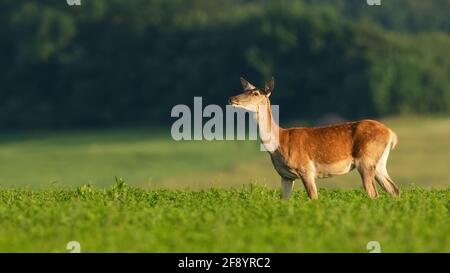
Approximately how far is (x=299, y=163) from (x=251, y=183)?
237 centimetres

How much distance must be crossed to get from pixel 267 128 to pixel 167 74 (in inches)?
3455

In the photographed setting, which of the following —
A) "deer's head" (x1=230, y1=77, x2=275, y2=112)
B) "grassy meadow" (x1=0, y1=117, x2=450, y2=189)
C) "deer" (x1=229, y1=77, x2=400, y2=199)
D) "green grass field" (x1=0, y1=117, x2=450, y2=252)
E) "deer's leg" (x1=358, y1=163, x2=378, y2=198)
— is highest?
"deer's head" (x1=230, y1=77, x2=275, y2=112)

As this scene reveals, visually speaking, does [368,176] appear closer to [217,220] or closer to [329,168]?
[329,168]

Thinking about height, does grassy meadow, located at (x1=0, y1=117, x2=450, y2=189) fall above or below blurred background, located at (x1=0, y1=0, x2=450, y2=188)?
below

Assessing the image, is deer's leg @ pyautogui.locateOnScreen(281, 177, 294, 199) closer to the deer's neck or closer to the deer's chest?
the deer's chest

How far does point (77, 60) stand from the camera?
10931cm

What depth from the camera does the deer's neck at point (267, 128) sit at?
758 inches

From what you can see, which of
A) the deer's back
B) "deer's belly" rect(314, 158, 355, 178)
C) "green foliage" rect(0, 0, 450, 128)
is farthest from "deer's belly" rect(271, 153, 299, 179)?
"green foliage" rect(0, 0, 450, 128)

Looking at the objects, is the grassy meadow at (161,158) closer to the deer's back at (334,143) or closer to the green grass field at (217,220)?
the green grass field at (217,220)

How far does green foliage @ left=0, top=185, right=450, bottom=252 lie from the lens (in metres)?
13.8

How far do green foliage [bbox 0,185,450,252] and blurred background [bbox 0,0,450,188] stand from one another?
219ft

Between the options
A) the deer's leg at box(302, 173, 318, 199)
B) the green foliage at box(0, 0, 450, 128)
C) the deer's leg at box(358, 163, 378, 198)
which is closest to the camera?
the deer's leg at box(302, 173, 318, 199)

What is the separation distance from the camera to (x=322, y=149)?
1911 centimetres
